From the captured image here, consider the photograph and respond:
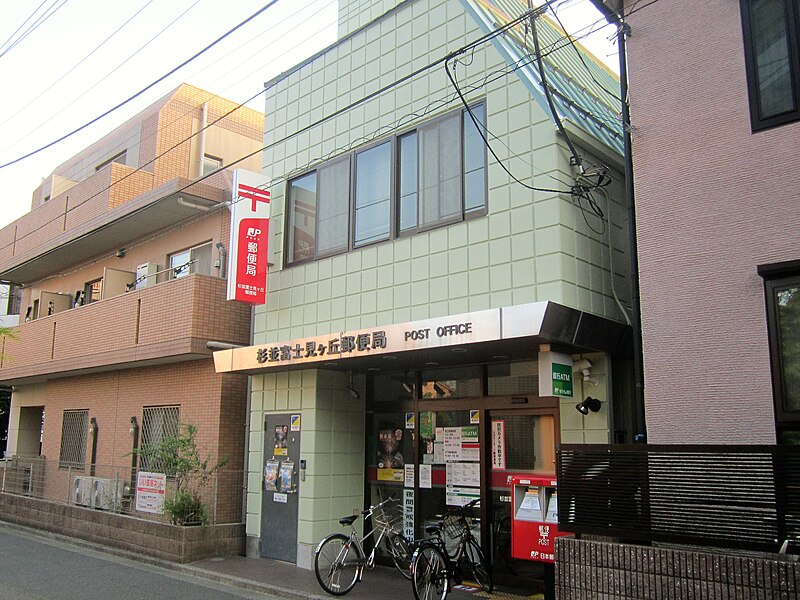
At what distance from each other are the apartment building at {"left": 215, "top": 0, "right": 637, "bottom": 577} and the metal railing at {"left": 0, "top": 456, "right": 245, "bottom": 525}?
2.32 feet

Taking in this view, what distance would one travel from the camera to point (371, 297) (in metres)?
10.8

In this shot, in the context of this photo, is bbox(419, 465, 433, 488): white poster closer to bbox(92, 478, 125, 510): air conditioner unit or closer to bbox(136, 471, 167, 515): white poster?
bbox(136, 471, 167, 515): white poster

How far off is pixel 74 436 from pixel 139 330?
5.54 meters

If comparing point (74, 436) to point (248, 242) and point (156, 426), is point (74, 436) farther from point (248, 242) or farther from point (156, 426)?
point (248, 242)

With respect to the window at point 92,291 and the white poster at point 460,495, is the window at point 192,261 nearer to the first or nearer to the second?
the window at point 92,291

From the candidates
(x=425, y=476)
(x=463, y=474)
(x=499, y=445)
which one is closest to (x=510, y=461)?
(x=499, y=445)

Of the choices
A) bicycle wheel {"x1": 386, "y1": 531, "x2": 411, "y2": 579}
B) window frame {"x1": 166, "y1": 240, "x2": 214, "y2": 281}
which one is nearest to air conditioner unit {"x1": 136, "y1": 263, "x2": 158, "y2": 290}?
window frame {"x1": 166, "y1": 240, "x2": 214, "y2": 281}

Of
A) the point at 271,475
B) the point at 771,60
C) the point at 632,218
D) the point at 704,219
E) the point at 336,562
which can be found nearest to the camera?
the point at 771,60

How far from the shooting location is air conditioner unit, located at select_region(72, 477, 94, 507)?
15109mm

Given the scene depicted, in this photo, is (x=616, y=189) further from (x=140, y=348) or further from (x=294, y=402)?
(x=140, y=348)

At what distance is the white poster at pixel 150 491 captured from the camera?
13.3m

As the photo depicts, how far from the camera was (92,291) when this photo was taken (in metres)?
19.8

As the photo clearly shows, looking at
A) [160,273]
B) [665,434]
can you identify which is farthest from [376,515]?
[160,273]

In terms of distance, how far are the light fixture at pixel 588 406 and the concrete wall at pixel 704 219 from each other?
1.05 metres
